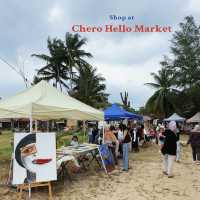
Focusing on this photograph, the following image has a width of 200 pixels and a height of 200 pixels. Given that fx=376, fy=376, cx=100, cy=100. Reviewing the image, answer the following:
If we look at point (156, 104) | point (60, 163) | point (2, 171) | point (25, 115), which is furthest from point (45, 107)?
point (156, 104)

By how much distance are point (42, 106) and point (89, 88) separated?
37472 mm

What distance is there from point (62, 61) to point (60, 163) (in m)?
41.7

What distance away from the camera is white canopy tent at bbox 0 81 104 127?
9.39 meters

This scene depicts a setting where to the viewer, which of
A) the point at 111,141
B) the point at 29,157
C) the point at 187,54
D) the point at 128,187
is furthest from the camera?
the point at 187,54

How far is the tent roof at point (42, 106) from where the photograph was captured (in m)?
9.40

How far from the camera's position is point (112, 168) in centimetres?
1198

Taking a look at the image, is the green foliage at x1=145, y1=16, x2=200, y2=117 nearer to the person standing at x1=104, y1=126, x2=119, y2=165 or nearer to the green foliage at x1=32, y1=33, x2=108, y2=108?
the green foliage at x1=32, y1=33, x2=108, y2=108

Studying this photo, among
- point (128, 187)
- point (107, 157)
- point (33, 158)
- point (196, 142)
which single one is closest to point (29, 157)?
point (33, 158)

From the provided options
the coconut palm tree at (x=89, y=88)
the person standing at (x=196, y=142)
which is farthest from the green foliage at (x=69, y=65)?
the person standing at (x=196, y=142)

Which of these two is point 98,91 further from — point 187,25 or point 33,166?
point 33,166

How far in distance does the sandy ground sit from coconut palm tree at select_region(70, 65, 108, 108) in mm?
34048

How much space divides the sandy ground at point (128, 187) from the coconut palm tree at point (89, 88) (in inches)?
1340

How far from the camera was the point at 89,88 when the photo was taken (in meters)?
46.9

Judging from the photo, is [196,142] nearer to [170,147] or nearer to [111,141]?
[111,141]
